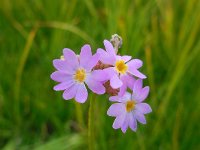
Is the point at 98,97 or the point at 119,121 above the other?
the point at 98,97

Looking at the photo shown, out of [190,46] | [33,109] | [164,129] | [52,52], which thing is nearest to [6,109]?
[33,109]

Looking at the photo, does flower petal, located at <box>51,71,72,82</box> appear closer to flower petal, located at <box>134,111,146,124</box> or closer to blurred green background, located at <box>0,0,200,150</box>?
flower petal, located at <box>134,111,146,124</box>

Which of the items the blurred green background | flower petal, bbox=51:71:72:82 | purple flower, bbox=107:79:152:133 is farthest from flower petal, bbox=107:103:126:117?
the blurred green background

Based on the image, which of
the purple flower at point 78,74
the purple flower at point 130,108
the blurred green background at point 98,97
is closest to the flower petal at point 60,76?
the purple flower at point 78,74

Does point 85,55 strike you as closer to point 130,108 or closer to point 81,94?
point 81,94

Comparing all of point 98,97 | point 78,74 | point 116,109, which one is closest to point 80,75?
point 78,74

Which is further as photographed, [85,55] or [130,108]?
[130,108]

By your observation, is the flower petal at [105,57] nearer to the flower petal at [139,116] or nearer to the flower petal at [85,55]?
the flower petal at [85,55]

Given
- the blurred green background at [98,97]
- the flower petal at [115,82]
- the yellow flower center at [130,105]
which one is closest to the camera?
the flower petal at [115,82]
